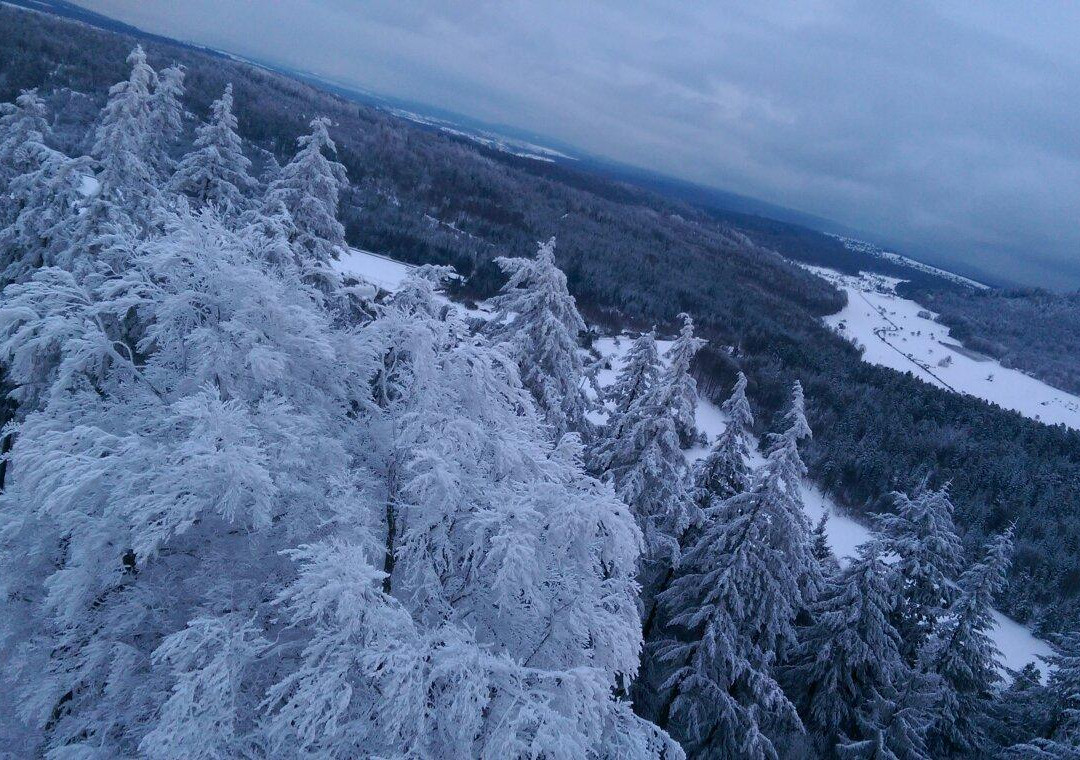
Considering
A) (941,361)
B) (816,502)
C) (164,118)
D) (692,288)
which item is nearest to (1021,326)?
(941,361)

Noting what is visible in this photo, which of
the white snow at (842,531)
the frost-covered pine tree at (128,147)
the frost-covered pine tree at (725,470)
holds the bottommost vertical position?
the white snow at (842,531)

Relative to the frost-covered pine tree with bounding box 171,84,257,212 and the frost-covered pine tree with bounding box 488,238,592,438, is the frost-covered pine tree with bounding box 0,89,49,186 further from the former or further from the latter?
the frost-covered pine tree with bounding box 488,238,592,438

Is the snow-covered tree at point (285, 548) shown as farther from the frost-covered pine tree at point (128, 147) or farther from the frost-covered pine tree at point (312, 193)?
the frost-covered pine tree at point (128, 147)

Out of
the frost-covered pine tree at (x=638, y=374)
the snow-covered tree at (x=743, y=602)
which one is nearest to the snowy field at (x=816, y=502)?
the frost-covered pine tree at (x=638, y=374)

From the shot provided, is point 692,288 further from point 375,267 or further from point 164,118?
point 164,118

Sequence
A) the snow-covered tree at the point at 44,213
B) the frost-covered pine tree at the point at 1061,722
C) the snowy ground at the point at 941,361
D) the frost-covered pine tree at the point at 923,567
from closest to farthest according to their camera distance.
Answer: the frost-covered pine tree at the point at 1061,722, the frost-covered pine tree at the point at 923,567, the snow-covered tree at the point at 44,213, the snowy ground at the point at 941,361

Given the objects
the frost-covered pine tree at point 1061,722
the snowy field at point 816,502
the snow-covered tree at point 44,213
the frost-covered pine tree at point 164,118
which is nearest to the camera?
the frost-covered pine tree at point 1061,722

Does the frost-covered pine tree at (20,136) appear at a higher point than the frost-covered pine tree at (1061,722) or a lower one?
higher
